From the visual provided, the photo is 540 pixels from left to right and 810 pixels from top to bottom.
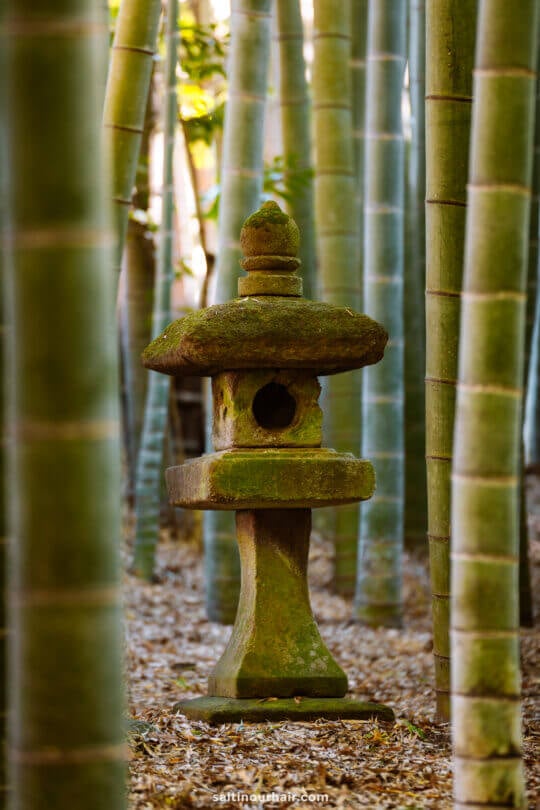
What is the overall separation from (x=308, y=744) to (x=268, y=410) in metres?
1.37

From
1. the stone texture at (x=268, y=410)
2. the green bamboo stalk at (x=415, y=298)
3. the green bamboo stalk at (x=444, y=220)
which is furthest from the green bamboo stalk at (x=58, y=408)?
the green bamboo stalk at (x=415, y=298)

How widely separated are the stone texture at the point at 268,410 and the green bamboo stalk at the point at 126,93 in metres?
0.66

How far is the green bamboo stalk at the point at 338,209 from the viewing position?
6.92 m

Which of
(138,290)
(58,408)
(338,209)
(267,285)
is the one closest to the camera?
(58,408)

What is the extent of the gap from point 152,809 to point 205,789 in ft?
1.02

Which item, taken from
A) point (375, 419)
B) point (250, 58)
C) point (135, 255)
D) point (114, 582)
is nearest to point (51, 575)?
point (114, 582)

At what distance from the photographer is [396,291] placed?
716 cm

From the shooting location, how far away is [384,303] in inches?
280

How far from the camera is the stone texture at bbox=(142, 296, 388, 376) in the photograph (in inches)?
170

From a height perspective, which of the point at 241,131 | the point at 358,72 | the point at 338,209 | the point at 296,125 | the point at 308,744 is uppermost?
the point at 358,72

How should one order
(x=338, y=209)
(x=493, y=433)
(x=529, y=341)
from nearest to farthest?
(x=493, y=433) < (x=338, y=209) < (x=529, y=341)

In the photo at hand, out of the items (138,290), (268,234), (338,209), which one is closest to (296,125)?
(338,209)

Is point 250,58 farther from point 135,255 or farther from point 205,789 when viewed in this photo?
point 135,255

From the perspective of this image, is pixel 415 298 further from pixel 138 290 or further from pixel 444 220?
pixel 444 220
